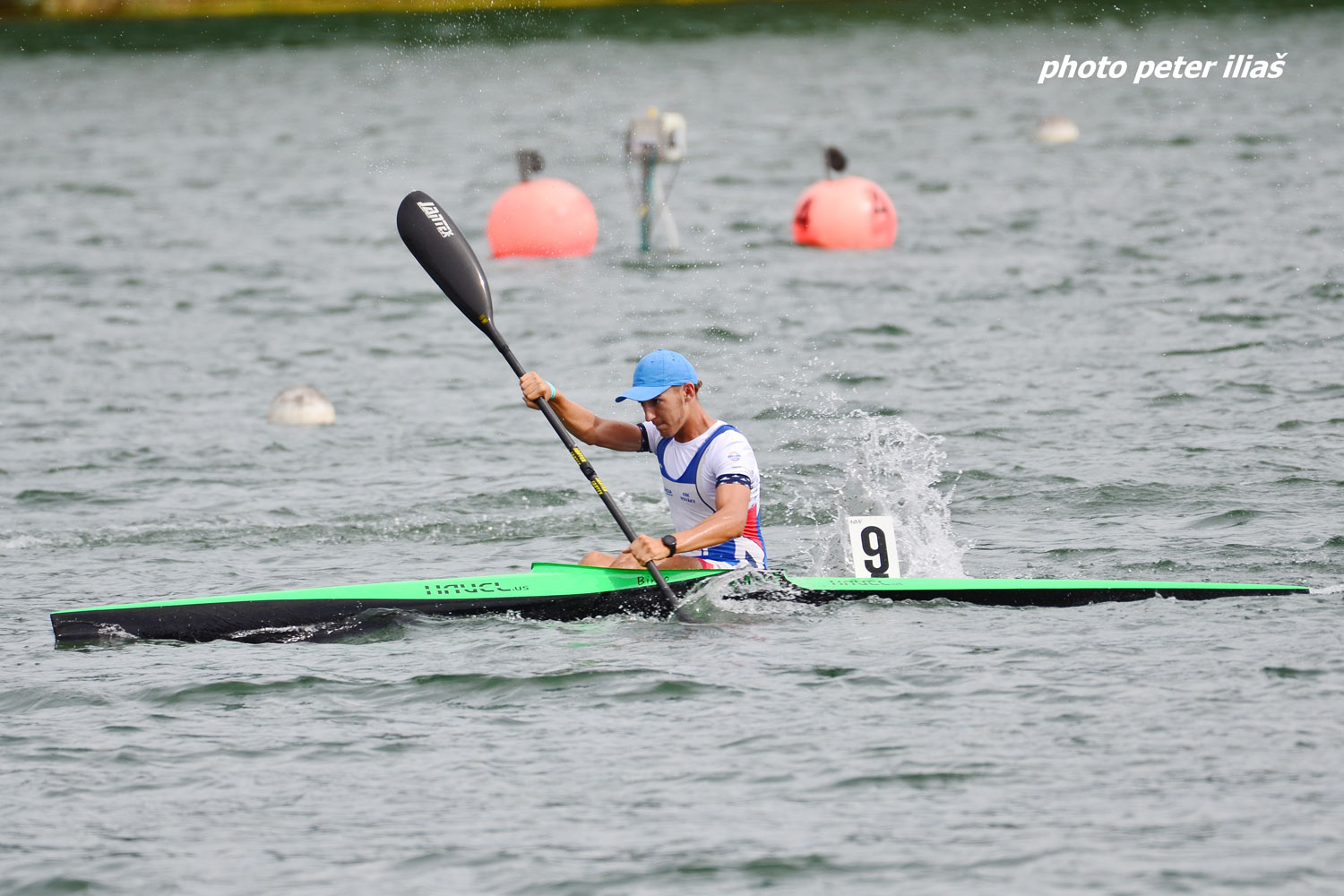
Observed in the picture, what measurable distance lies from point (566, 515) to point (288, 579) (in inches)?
76.7

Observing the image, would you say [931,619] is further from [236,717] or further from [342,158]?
[342,158]

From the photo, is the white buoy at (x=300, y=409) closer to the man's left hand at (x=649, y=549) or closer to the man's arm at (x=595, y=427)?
the man's arm at (x=595, y=427)

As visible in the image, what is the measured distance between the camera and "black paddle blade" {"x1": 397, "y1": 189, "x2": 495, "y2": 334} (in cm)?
918

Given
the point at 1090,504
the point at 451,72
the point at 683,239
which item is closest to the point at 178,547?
the point at 1090,504

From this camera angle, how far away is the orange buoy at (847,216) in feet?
61.4

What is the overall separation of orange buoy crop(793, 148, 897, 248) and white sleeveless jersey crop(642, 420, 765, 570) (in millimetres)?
11127

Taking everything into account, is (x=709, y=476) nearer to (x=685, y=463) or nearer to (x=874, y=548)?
(x=685, y=463)

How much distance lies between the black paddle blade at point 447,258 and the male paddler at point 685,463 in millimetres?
1300

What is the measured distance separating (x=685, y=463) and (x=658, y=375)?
0.51 m

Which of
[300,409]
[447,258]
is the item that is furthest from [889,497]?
[300,409]

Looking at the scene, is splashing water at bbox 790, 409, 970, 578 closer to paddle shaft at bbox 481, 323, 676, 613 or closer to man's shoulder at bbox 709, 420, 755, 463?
man's shoulder at bbox 709, 420, 755, 463

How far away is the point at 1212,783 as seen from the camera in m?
5.55

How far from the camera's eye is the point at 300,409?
495 inches

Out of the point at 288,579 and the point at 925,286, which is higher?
the point at 925,286
